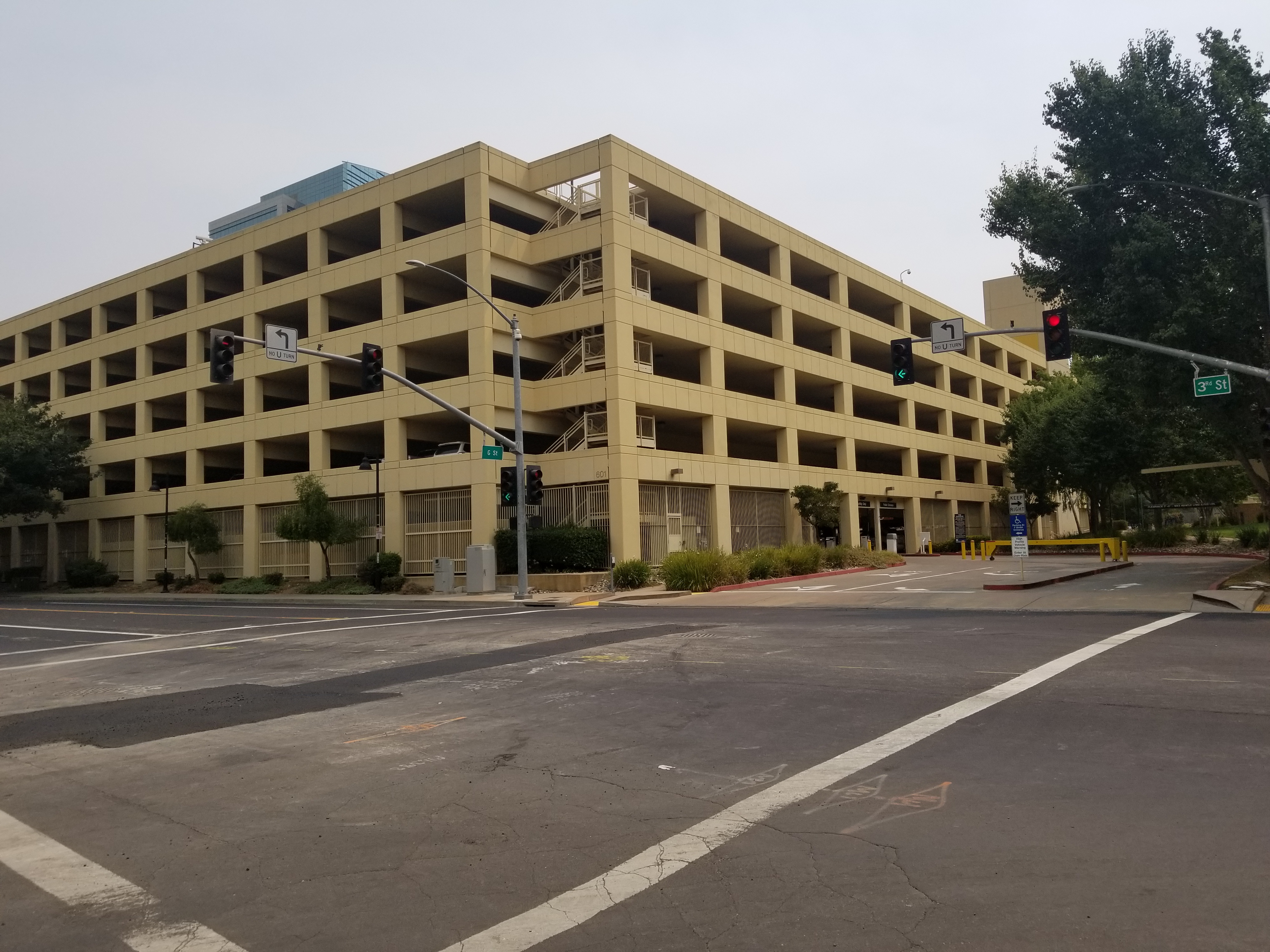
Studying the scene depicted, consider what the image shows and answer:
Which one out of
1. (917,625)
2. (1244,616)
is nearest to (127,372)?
(917,625)

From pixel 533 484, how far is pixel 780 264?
21117 millimetres

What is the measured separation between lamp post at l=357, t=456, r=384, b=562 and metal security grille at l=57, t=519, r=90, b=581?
2594 cm

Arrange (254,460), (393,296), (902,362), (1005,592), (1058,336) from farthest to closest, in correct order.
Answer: (254,460) < (393,296) < (1005,592) < (902,362) < (1058,336)

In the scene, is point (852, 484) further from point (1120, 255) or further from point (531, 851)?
point (531, 851)

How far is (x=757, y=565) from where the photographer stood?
3372cm

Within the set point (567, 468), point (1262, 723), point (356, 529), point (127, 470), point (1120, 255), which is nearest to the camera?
point (1262, 723)

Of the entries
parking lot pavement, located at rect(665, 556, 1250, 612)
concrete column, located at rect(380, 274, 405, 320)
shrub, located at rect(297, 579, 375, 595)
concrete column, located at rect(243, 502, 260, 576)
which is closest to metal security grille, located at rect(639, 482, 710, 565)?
parking lot pavement, located at rect(665, 556, 1250, 612)

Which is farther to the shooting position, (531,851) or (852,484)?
(852,484)

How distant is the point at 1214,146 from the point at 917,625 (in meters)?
17.8

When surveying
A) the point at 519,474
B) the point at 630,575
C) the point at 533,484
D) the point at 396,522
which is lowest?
the point at 630,575

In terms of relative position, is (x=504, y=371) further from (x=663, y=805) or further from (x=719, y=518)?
(x=663, y=805)

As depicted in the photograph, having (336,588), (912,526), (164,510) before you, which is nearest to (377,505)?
(336,588)

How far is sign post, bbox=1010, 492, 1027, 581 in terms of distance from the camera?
85.7ft

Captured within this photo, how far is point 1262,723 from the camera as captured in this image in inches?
316
